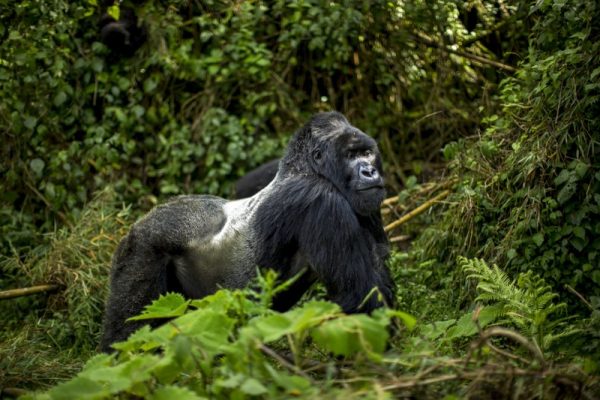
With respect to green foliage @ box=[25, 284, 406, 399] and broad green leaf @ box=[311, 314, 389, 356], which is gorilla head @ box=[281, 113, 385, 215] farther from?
broad green leaf @ box=[311, 314, 389, 356]

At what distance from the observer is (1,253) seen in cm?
571

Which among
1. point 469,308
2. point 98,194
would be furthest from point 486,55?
point 98,194

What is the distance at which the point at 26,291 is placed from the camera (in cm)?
512

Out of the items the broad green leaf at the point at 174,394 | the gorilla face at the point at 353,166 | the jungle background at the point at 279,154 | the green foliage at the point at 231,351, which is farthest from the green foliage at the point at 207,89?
the broad green leaf at the point at 174,394

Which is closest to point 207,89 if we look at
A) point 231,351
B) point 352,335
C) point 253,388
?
point 231,351

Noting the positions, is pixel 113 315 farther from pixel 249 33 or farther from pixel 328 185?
Answer: pixel 249 33

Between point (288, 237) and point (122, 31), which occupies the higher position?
point (122, 31)

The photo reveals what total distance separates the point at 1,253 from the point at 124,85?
198 cm

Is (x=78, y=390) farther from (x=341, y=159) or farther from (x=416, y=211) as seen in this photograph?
(x=416, y=211)

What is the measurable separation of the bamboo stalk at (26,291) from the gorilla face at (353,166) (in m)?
2.30

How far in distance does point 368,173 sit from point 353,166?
0.33 ft

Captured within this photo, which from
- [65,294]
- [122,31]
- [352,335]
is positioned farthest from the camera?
[122,31]

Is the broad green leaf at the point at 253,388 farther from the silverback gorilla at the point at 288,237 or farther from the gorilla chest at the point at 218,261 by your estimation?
the gorilla chest at the point at 218,261

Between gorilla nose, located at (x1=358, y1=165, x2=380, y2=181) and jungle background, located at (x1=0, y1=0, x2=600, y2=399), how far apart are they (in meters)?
→ 0.68
